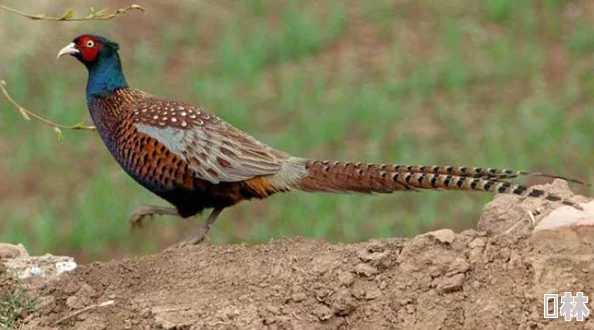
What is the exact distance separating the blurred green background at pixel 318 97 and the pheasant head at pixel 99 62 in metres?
4.36

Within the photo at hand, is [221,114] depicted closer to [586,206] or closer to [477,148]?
[477,148]

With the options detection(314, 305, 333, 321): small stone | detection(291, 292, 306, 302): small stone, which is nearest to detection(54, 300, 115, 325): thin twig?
detection(291, 292, 306, 302): small stone

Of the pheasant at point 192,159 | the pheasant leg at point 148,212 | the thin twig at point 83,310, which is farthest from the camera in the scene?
the pheasant leg at point 148,212

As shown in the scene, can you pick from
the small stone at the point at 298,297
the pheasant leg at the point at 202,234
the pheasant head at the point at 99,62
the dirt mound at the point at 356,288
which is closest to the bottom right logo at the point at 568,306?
the dirt mound at the point at 356,288

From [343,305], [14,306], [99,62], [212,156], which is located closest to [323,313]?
[343,305]

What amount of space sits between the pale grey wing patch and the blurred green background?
4.51 metres

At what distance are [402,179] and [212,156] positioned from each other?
3.97 feet

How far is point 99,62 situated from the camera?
8109 millimetres

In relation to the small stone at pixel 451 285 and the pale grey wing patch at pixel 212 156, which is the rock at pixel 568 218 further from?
the pale grey wing patch at pixel 212 156

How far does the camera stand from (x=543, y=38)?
17.1m

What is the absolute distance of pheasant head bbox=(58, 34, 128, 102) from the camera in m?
8.08

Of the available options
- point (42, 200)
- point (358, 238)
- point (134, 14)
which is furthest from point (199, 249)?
point (134, 14)

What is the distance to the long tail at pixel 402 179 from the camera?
21.0 feet

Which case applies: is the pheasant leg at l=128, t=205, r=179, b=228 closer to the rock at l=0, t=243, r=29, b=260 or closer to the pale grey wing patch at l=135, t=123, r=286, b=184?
the pale grey wing patch at l=135, t=123, r=286, b=184
